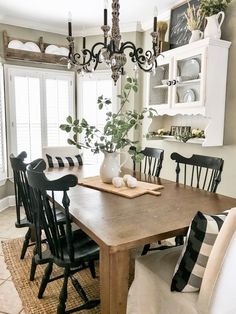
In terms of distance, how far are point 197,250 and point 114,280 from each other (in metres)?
0.41

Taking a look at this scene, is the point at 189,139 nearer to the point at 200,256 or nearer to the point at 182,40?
the point at 182,40

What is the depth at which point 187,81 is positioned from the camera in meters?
3.02

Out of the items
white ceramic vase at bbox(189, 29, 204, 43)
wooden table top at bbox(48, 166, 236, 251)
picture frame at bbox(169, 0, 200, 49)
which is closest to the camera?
wooden table top at bbox(48, 166, 236, 251)

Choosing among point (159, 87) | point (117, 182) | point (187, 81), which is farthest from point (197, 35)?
point (117, 182)

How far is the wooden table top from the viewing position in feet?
4.34

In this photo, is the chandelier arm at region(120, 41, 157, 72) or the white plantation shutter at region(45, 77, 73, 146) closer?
the chandelier arm at region(120, 41, 157, 72)

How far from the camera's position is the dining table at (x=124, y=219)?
4.16 feet

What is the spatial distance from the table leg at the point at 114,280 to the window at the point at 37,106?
3.23 metres

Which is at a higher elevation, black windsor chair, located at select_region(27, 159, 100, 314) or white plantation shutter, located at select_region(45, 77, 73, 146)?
white plantation shutter, located at select_region(45, 77, 73, 146)

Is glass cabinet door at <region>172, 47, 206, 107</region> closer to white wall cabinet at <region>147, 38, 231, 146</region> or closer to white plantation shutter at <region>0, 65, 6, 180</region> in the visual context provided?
white wall cabinet at <region>147, 38, 231, 146</region>

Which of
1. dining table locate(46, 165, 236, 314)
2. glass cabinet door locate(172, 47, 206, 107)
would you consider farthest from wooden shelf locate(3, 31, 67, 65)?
dining table locate(46, 165, 236, 314)

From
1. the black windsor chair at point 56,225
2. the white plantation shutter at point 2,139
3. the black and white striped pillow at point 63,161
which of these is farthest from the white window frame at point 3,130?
the black windsor chair at point 56,225

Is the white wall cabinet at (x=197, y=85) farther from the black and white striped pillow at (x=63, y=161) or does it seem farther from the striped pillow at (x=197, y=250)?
the striped pillow at (x=197, y=250)

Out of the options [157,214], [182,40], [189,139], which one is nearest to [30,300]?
[157,214]
